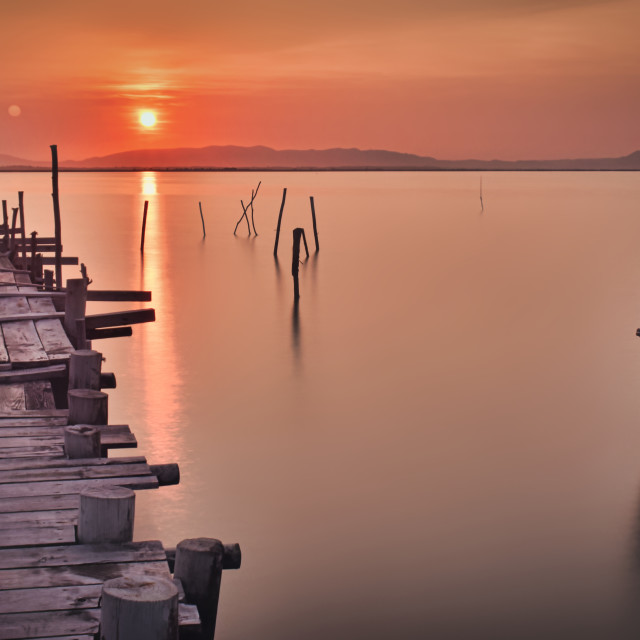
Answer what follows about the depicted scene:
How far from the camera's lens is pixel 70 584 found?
410 cm

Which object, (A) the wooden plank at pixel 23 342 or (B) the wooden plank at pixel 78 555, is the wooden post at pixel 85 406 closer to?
(B) the wooden plank at pixel 78 555

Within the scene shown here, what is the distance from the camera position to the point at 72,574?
419 centimetres

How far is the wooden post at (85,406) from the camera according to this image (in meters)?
6.34

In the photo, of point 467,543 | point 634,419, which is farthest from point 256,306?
point 467,543

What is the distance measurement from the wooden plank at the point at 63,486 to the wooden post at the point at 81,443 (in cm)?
38

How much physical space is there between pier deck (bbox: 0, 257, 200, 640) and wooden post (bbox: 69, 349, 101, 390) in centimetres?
26

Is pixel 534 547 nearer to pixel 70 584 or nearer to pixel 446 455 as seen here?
pixel 446 455

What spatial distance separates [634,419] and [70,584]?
11670 millimetres

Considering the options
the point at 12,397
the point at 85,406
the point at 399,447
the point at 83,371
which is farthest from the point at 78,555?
the point at 399,447

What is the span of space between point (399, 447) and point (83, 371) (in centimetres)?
641

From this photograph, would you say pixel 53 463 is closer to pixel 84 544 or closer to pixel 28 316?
pixel 84 544

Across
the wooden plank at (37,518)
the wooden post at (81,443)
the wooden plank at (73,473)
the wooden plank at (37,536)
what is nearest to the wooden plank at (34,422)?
the wooden post at (81,443)

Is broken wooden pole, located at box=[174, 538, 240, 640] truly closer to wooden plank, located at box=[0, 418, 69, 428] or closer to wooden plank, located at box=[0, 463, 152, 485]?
wooden plank, located at box=[0, 463, 152, 485]

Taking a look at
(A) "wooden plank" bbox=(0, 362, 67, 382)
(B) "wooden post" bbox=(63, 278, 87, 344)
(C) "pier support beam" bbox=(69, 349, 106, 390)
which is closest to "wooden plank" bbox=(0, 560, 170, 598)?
(C) "pier support beam" bbox=(69, 349, 106, 390)
